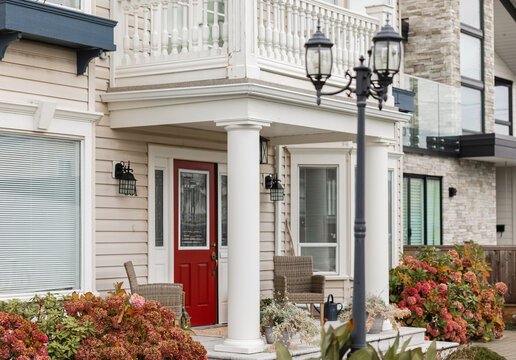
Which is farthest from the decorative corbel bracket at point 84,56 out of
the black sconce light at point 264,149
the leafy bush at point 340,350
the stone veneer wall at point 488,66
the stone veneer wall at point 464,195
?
the stone veneer wall at point 488,66

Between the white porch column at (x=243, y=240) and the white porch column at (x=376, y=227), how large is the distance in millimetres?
2645

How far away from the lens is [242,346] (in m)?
9.41

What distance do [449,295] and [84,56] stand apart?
21.8ft

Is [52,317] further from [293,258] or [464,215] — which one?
[464,215]

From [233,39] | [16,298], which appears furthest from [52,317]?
[233,39]

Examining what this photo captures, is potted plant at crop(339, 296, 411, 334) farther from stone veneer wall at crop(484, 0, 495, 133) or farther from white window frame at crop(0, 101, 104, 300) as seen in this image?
stone veneer wall at crop(484, 0, 495, 133)

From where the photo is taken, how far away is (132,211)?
10.7 meters

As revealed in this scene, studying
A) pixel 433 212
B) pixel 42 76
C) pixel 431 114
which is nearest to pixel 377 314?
pixel 42 76

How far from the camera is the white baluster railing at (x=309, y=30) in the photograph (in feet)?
33.3

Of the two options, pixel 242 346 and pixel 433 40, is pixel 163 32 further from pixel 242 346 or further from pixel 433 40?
pixel 433 40

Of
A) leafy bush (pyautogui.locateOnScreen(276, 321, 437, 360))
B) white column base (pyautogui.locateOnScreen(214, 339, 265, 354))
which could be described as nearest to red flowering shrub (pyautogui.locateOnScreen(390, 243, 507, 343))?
white column base (pyautogui.locateOnScreen(214, 339, 265, 354))

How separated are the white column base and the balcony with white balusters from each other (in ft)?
9.27

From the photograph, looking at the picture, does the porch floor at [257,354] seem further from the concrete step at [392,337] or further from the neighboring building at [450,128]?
the neighboring building at [450,128]

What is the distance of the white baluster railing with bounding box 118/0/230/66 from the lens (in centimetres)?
995
